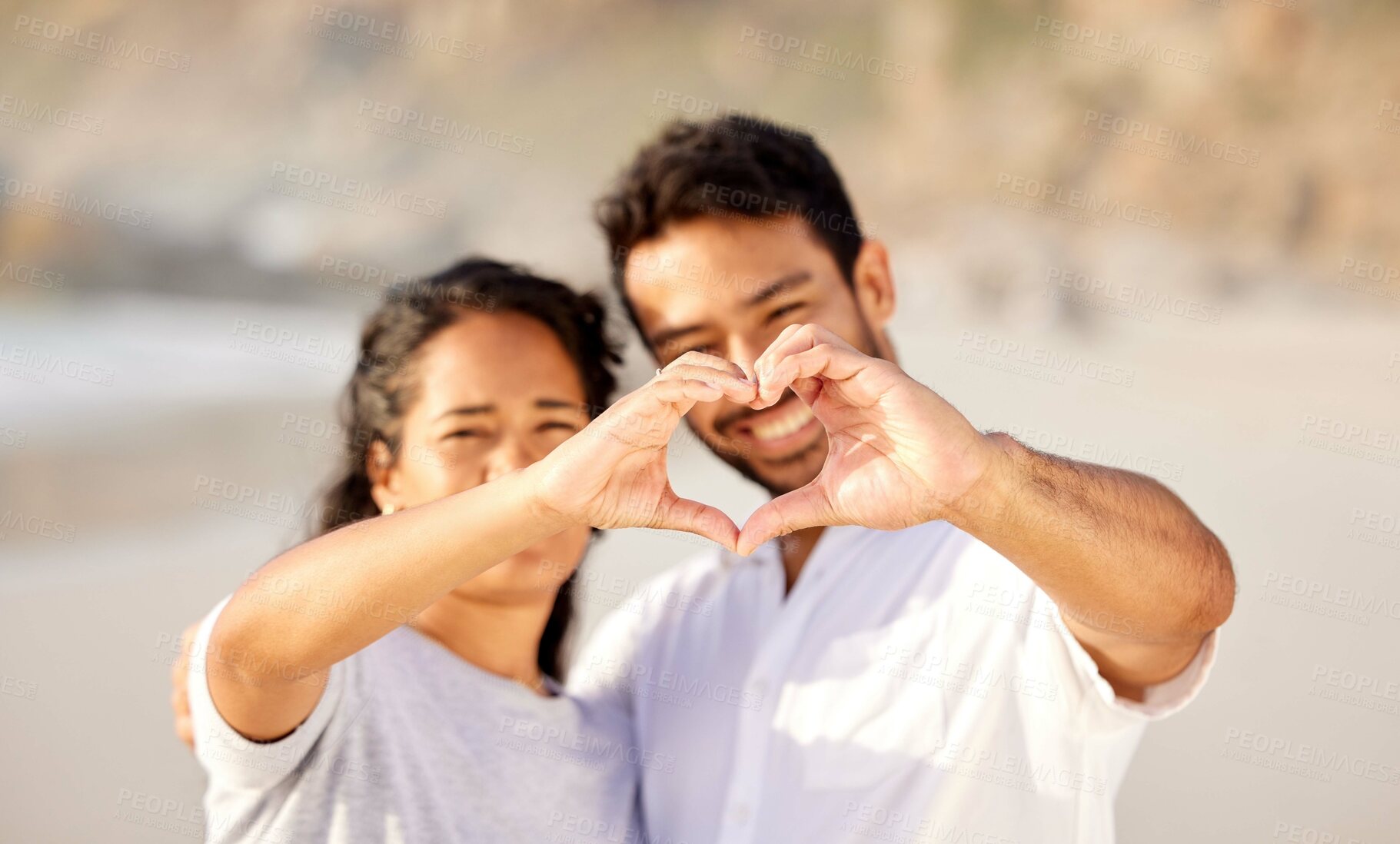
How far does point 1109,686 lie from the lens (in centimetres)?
137

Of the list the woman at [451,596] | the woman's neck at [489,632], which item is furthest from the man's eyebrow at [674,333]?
the woman's neck at [489,632]

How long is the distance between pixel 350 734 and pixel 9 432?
23.0 feet

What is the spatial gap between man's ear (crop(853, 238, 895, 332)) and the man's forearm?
905mm

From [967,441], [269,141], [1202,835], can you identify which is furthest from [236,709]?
[269,141]

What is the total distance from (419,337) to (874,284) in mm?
965

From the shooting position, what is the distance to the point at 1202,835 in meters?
3.24

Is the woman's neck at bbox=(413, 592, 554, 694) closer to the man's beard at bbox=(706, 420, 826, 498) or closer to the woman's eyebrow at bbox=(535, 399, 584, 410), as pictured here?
the woman's eyebrow at bbox=(535, 399, 584, 410)

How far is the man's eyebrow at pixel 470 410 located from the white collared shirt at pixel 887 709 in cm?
60

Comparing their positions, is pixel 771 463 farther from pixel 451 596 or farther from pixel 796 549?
pixel 451 596

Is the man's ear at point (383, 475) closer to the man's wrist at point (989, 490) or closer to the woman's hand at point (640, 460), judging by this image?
the woman's hand at point (640, 460)

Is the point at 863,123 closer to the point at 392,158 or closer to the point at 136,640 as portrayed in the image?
the point at 392,158

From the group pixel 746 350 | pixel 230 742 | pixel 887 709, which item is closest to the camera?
pixel 230 742

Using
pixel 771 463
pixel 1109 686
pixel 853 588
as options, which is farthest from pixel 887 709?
pixel 771 463

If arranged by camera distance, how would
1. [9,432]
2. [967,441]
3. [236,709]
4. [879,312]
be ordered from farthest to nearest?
[9,432] < [879,312] < [236,709] < [967,441]
